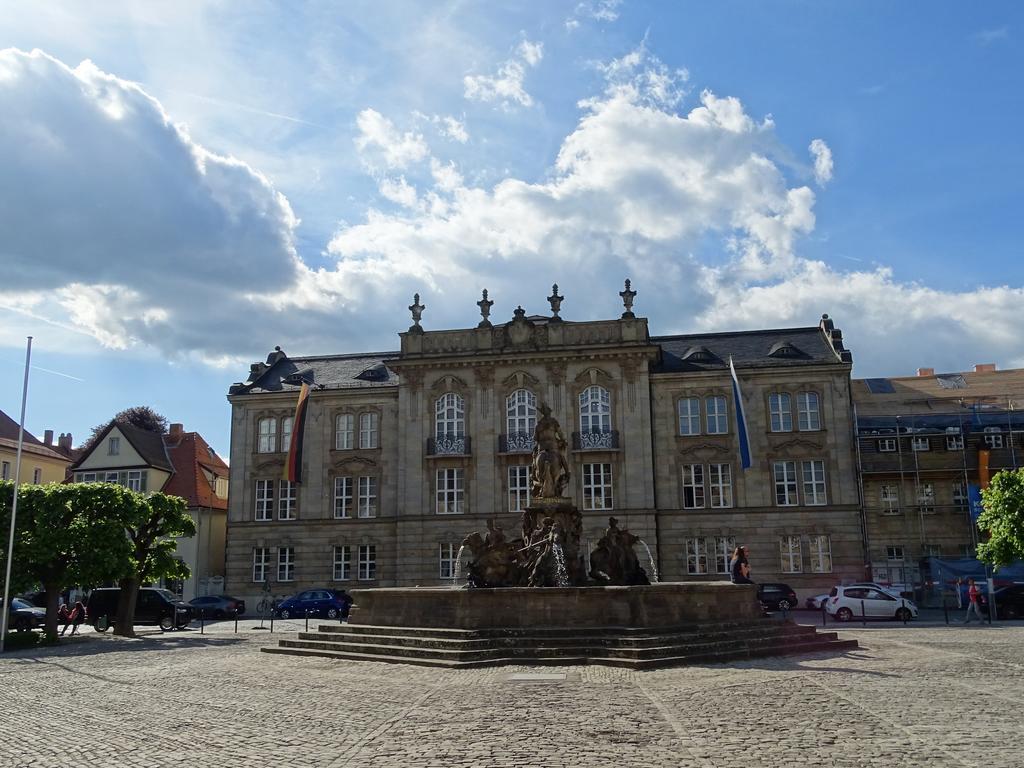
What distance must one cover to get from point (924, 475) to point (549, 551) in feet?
107

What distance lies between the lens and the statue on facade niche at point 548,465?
83.7ft

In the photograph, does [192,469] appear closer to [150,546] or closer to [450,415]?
[450,415]

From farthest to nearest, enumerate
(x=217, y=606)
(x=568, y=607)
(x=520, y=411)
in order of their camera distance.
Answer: (x=520, y=411) < (x=217, y=606) < (x=568, y=607)

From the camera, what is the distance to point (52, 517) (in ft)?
101

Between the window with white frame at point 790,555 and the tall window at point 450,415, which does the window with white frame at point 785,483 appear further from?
the tall window at point 450,415

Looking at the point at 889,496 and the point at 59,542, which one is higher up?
the point at 889,496

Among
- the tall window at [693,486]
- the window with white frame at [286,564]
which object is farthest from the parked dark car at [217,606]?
the tall window at [693,486]

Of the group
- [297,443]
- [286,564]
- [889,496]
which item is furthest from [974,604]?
[286,564]

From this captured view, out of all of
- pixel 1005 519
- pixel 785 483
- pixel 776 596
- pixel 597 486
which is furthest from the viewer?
pixel 597 486

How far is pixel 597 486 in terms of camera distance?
48.9 metres

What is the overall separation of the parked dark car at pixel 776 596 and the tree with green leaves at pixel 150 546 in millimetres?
23934

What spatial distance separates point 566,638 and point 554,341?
1227 inches

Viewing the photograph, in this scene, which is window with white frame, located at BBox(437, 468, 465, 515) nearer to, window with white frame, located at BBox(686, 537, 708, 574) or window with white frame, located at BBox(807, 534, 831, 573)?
window with white frame, located at BBox(686, 537, 708, 574)

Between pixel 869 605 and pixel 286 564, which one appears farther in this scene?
pixel 286 564
